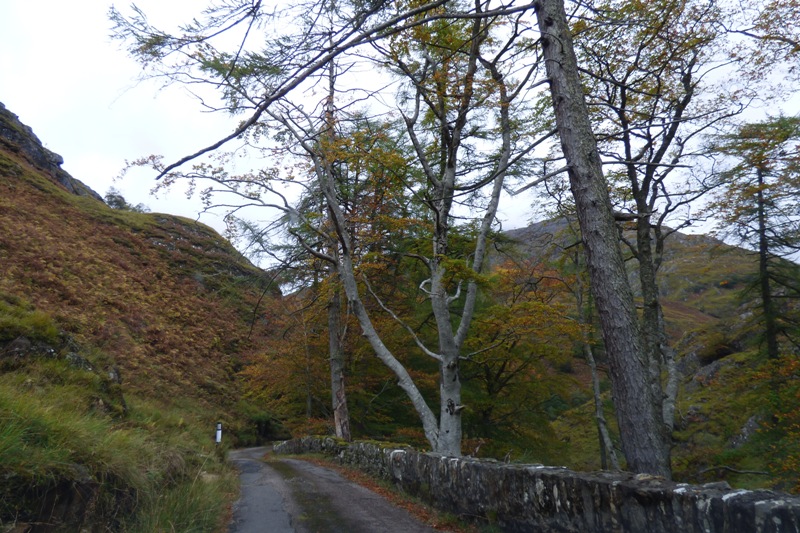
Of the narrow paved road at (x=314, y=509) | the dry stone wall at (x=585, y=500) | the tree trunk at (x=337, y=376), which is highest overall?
the tree trunk at (x=337, y=376)

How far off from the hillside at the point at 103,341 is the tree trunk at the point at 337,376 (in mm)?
3281

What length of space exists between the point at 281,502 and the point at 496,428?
11.1 metres

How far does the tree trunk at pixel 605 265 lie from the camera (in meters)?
4.84

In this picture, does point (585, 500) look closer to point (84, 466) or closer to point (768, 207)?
point (84, 466)

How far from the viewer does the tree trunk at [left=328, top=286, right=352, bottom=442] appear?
1775 centimetres

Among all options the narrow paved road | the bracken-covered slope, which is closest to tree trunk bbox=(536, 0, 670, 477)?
the narrow paved road

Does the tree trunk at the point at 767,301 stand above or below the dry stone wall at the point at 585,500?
above

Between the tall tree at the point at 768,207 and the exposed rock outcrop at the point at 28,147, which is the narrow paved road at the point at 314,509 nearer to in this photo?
the tall tree at the point at 768,207

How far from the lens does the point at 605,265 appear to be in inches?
200

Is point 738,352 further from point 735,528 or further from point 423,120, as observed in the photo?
point 735,528

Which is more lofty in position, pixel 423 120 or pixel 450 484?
pixel 423 120

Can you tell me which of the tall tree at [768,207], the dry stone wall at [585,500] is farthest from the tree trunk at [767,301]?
the dry stone wall at [585,500]

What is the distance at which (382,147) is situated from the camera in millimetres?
14078

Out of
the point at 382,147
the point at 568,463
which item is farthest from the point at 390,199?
the point at 568,463
